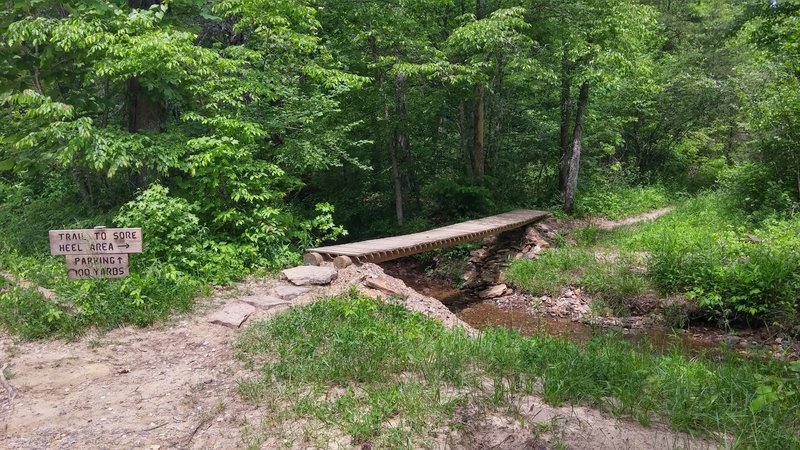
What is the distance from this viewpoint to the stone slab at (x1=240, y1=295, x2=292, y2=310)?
627cm

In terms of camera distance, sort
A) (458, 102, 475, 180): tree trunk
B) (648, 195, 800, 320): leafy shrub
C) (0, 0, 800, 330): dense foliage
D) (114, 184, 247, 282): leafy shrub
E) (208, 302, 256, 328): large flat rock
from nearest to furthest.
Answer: (208, 302, 256, 328): large flat rock < (114, 184, 247, 282): leafy shrub < (0, 0, 800, 330): dense foliage < (648, 195, 800, 320): leafy shrub < (458, 102, 475, 180): tree trunk

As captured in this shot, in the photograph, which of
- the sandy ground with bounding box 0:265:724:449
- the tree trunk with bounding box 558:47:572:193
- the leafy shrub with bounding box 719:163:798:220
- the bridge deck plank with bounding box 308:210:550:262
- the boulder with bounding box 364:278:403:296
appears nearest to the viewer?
the sandy ground with bounding box 0:265:724:449

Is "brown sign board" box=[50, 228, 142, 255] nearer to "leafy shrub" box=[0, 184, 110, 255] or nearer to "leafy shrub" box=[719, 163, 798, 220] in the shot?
"leafy shrub" box=[0, 184, 110, 255]

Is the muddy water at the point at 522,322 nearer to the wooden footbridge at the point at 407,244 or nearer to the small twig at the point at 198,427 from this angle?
the wooden footbridge at the point at 407,244

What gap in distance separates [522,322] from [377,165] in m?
6.27

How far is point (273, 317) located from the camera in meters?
5.77

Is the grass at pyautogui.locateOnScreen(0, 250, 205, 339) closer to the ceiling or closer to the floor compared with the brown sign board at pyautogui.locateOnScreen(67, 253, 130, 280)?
closer to the floor

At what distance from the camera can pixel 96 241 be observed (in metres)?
5.58

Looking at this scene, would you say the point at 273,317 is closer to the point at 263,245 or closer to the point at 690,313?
the point at 263,245

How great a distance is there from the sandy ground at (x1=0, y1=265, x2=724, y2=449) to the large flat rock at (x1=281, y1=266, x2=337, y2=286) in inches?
58.1

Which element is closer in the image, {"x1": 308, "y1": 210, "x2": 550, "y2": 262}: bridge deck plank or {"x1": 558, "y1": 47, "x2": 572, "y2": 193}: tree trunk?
{"x1": 308, "y1": 210, "x2": 550, "y2": 262}: bridge deck plank

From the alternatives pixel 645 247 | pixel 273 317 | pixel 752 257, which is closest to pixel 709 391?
pixel 273 317

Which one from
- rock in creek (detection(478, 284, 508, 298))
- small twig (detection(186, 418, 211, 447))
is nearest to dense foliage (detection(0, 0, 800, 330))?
small twig (detection(186, 418, 211, 447))

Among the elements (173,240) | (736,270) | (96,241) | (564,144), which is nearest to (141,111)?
(173,240)
